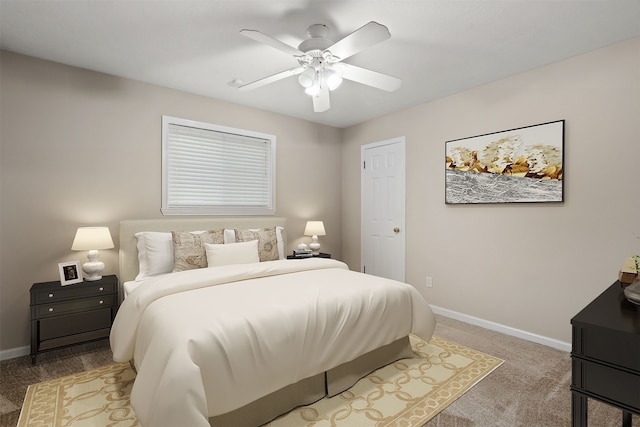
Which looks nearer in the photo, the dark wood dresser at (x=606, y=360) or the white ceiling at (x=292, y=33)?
the dark wood dresser at (x=606, y=360)

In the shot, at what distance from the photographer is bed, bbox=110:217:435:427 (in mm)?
1519

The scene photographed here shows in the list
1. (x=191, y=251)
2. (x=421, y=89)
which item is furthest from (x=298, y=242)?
(x=421, y=89)

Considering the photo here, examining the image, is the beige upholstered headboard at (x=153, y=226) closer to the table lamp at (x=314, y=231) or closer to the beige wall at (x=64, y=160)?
the beige wall at (x=64, y=160)

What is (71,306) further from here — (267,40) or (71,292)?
(267,40)

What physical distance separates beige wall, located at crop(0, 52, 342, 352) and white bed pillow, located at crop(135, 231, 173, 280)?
0.32m

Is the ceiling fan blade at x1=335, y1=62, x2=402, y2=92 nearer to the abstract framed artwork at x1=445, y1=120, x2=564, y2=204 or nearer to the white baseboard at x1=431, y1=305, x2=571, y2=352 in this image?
the abstract framed artwork at x1=445, y1=120, x2=564, y2=204

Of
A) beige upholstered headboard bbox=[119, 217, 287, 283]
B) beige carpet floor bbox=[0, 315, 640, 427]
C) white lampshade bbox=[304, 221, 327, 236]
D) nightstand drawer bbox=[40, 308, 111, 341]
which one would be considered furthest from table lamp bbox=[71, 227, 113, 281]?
white lampshade bbox=[304, 221, 327, 236]

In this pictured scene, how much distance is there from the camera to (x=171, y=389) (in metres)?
1.40

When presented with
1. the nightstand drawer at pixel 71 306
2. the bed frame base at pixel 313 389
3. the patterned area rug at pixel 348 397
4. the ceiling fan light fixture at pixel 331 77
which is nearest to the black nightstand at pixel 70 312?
the nightstand drawer at pixel 71 306

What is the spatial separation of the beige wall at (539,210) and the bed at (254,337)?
121 cm

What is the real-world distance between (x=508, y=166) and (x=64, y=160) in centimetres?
423

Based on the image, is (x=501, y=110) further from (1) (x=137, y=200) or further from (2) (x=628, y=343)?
(1) (x=137, y=200)

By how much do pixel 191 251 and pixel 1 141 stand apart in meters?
1.77

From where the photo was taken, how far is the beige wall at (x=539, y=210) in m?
2.57
